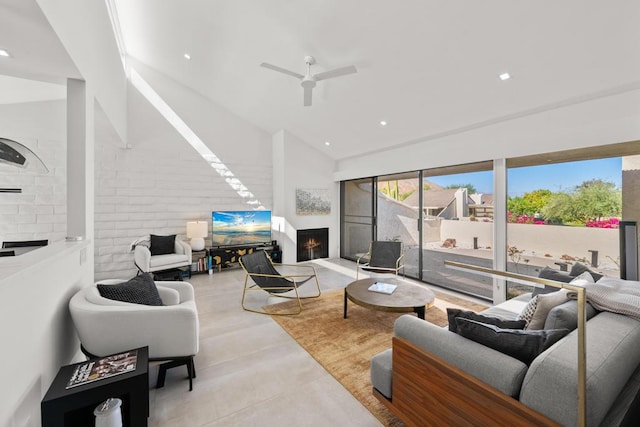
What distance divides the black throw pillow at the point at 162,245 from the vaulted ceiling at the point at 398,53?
3.09 m

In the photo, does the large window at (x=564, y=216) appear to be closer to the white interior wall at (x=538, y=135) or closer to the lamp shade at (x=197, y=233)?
the white interior wall at (x=538, y=135)

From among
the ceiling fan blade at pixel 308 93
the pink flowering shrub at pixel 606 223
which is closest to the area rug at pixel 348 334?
the pink flowering shrub at pixel 606 223

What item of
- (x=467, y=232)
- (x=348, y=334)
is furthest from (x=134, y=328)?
(x=467, y=232)

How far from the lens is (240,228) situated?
19.8 ft

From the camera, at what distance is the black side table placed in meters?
1.39

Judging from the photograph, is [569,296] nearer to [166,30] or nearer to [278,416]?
[278,416]

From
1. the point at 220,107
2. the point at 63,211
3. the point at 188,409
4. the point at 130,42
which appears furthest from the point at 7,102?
the point at 188,409

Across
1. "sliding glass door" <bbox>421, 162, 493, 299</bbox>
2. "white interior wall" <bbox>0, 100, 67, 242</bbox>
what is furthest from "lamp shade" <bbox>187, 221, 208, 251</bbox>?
"sliding glass door" <bbox>421, 162, 493, 299</bbox>

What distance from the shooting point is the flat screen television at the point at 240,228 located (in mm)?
5805

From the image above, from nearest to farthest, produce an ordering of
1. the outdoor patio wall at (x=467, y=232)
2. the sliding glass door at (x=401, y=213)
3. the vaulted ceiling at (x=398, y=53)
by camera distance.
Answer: the vaulted ceiling at (x=398, y=53) < the outdoor patio wall at (x=467, y=232) < the sliding glass door at (x=401, y=213)

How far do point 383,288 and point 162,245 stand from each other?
4019 millimetres

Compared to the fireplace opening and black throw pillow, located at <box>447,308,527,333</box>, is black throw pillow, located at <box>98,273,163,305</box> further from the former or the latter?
the fireplace opening

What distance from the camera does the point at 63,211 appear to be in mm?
4375

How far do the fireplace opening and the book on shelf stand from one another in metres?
3.29
